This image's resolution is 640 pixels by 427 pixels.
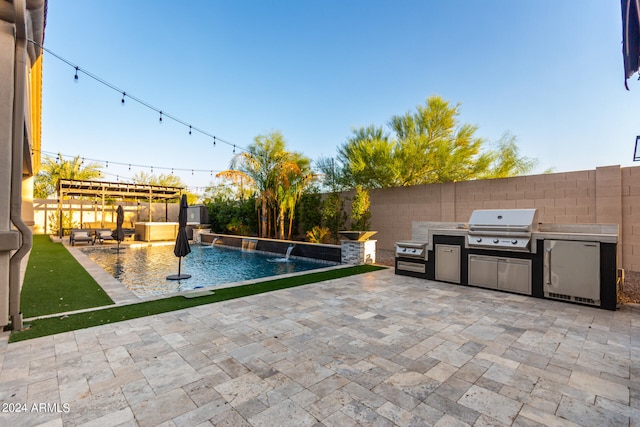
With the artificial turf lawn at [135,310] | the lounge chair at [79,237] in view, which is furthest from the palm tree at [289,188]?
the lounge chair at [79,237]

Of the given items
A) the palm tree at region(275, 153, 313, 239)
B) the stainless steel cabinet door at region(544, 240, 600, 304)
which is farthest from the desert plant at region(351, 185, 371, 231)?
the stainless steel cabinet door at region(544, 240, 600, 304)

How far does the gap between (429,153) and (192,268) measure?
873 centimetres

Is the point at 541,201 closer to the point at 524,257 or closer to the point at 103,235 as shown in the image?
the point at 524,257

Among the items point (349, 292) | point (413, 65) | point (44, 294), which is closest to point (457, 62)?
point (413, 65)

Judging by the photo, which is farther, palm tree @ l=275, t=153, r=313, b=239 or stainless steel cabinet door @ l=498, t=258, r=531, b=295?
palm tree @ l=275, t=153, r=313, b=239

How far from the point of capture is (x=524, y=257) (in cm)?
486

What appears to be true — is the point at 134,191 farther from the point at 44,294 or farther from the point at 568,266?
the point at 568,266

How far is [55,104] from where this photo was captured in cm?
1260

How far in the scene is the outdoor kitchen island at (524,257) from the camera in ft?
13.8

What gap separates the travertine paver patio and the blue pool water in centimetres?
242

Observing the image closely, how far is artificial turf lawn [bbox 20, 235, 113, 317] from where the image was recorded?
13.5ft

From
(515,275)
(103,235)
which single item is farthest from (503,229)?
(103,235)

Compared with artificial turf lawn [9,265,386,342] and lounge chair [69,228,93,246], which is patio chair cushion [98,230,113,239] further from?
artificial turf lawn [9,265,386,342]

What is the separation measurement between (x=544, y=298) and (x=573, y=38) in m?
7.63
